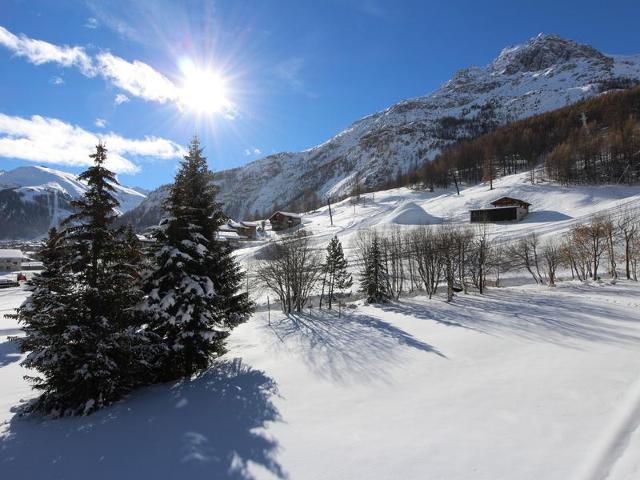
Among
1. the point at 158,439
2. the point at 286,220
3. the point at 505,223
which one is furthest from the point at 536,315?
the point at 286,220

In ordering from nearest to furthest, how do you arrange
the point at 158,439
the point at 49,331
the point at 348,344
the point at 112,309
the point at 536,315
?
the point at 158,439, the point at 49,331, the point at 112,309, the point at 348,344, the point at 536,315

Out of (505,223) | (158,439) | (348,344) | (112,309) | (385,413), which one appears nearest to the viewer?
(158,439)

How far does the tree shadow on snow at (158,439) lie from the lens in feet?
24.6

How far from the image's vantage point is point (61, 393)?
35.5 feet

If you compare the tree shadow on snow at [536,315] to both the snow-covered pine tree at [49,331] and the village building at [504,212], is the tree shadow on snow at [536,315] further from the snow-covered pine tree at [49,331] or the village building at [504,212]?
the village building at [504,212]

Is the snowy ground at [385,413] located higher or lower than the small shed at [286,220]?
lower

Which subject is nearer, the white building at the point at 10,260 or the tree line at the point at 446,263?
the tree line at the point at 446,263

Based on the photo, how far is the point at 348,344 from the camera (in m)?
16.7

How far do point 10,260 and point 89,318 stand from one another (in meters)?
94.4

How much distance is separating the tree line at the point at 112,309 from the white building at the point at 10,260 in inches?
3530

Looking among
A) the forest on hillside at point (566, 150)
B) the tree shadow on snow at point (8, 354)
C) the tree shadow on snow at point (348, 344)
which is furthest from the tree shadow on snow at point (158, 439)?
the forest on hillside at point (566, 150)

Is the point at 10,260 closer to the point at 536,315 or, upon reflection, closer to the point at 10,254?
the point at 10,254

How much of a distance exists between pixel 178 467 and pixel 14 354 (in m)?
22.8

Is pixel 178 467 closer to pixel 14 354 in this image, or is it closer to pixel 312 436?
pixel 312 436
